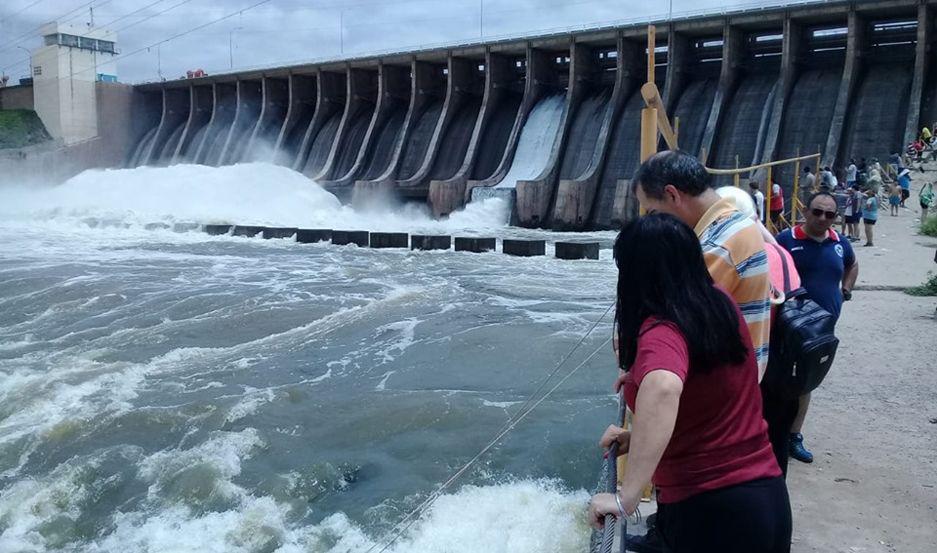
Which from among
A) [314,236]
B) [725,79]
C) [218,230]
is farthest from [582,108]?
[218,230]

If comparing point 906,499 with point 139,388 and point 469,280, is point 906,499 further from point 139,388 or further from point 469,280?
point 469,280

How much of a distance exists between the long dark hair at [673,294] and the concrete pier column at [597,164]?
69.4 ft

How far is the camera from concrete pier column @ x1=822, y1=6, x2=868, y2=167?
64.1 ft

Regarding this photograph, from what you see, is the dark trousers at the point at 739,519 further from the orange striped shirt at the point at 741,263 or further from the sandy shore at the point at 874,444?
the sandy shore at the point at 874,444

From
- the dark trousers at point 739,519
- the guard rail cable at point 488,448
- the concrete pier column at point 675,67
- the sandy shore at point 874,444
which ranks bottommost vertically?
the guard rail cable at point 488,448

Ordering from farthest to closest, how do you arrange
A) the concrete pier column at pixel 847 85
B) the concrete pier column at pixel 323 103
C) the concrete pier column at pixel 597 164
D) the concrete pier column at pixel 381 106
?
the concrete pier column at pixel 323 103
the concrete pier column at pixel 381 106
the concrete pier column at pixel 597 164
the concrete pier column at pixel 847 85

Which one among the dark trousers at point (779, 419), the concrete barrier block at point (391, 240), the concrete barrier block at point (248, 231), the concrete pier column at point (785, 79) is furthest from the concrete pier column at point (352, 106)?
the dark trousers at point (779, 419)

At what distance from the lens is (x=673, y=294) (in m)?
1.71

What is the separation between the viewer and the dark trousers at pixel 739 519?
174cm

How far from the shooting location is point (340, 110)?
33031 mm

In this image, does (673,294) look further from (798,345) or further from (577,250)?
(577,250)

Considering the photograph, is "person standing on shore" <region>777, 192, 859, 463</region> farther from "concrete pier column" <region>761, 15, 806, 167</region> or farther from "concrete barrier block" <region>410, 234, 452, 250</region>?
"concrete pier column" <region>761, 15, 806, 167</region>

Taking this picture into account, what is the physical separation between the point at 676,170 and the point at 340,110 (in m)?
31.9

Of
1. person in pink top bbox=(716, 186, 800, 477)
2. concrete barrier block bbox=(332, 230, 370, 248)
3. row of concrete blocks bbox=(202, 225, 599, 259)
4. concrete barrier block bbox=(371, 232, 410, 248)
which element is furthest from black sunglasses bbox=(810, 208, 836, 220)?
concrete barrier block bbox=(332, 230, 370, 248)
